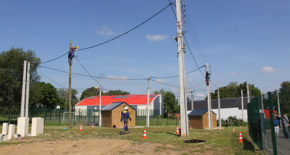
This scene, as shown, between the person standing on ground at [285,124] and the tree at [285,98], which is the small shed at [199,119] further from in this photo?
the tree at [285,98]

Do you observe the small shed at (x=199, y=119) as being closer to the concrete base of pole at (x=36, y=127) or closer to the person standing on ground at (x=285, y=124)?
the concrete base of pole at (x=36, y=127)

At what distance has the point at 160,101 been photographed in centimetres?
7412

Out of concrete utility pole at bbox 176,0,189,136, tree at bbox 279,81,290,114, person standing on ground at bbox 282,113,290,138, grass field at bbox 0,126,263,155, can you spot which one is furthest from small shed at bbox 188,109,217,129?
tree at bbox 279,81,290,114

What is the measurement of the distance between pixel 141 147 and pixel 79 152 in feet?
8.53

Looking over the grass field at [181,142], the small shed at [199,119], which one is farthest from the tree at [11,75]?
the small shed at [199,119]

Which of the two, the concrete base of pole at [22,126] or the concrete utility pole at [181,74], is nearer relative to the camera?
the concrete utility pole at [181,74]

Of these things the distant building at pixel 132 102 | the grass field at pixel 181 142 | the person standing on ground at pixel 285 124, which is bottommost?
the grass field at pixel 181 142

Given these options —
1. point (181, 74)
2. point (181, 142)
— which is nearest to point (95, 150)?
point (181, 142)

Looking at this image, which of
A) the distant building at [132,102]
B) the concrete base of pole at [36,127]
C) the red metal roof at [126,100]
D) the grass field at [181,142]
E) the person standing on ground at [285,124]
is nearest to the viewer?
the person standing on ground at [285,124]

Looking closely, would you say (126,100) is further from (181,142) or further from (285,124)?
(285,124)

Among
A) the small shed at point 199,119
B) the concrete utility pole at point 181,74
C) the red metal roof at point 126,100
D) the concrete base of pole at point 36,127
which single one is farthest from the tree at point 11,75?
the red metal roof at point 126,100

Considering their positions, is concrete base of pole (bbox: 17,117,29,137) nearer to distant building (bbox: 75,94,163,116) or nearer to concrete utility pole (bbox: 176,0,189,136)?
concrete utility pole (bbox: 176,0,189,136)

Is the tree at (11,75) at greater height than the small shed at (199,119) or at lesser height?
greater

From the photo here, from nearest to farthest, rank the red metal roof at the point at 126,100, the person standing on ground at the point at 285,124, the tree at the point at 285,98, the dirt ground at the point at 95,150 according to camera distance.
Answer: the tree at the point at 285,98 < the person standing on ground at the point at 285,124 < the dirt ground at the point at 95,150 < the red metal roof at the point at 126,100
